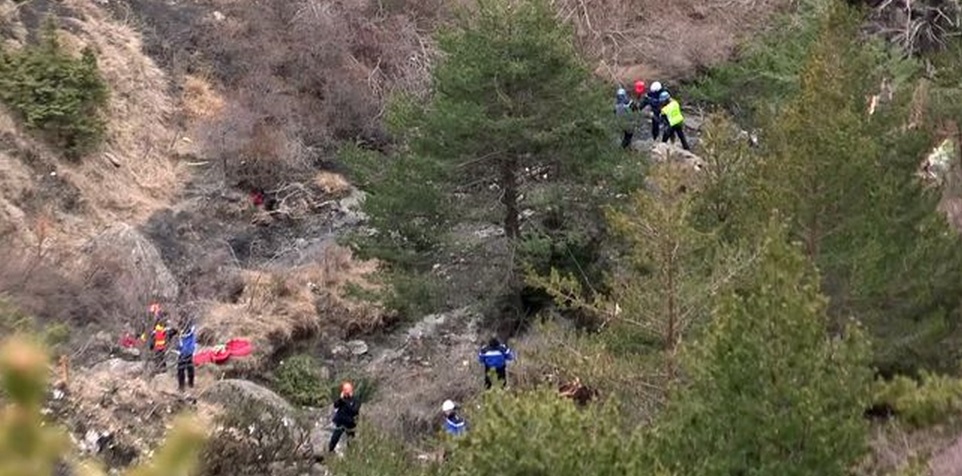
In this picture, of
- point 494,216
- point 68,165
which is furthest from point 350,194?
point 494,216

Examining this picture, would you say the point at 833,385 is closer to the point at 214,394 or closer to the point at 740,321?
the point at 740,321

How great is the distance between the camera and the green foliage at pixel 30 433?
216cm

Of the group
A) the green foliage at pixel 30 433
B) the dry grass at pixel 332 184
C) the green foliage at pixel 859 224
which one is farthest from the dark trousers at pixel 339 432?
the green foliage at pixel 30 433

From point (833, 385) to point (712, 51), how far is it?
21.3 meters

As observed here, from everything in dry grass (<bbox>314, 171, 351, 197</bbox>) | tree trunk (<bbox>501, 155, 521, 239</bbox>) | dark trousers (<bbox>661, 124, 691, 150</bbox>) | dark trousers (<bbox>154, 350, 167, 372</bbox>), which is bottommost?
dry grass (<bbox>314, 171, 351, 197</bbox>)

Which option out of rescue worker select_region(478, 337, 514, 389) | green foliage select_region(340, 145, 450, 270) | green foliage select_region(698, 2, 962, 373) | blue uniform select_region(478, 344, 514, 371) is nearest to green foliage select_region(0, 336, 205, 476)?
green foliage select_region(698, 2, 962, 373)

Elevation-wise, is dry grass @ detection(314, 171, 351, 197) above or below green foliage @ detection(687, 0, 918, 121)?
below

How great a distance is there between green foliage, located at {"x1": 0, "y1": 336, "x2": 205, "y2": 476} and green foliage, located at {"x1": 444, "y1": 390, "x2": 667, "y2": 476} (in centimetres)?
539

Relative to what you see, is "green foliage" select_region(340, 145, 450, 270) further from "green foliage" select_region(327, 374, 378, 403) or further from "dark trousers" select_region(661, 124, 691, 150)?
"dark trousers" select_region(661, 124, 691, 150)

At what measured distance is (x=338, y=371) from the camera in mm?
20172

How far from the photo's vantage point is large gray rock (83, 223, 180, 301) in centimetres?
2055

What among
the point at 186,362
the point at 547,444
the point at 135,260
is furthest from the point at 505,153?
the point at 547,444

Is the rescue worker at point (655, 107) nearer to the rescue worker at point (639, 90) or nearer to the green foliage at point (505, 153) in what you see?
the rescue worker at point (639, 90)

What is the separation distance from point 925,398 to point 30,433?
9330mm
